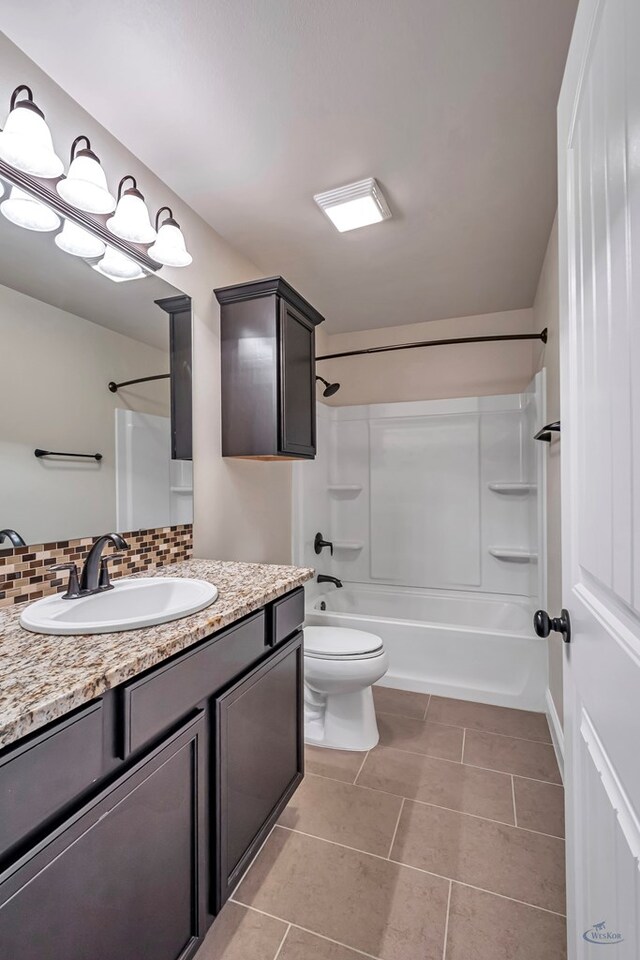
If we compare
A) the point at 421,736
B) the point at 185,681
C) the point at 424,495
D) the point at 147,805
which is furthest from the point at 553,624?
the point at 424,495

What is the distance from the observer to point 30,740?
2.27ft

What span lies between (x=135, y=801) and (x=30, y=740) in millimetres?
332

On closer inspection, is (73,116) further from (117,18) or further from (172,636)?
(172,636)

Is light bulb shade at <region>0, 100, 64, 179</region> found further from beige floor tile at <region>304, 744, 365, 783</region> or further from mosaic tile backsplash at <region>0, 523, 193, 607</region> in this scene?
beige floor tile at <region>304, 744, 365, 783</region>

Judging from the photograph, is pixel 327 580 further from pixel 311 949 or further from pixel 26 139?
pixel 26 139

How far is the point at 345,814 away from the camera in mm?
1660

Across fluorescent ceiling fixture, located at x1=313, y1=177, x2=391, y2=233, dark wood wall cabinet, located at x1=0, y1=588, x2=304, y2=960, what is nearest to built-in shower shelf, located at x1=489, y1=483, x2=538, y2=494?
fluorescent ceiling fixture, located at x1=313, y1=177, x2=391, y2=233

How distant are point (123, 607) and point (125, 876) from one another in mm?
649

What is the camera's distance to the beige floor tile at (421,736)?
205 cm

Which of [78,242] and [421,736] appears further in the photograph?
[421,736]

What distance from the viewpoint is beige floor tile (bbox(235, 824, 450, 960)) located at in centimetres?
121

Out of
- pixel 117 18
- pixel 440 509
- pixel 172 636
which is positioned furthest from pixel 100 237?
pixel 440 509

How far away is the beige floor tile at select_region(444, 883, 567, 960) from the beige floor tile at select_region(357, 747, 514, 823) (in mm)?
362

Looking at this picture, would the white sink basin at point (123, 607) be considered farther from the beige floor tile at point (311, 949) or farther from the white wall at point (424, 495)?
the white wall at point (424, 495)
